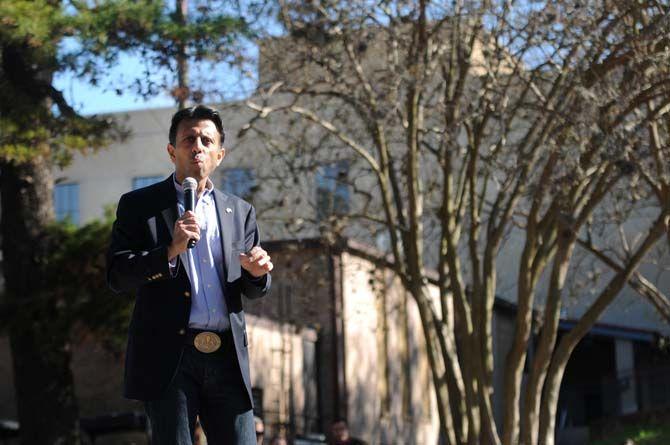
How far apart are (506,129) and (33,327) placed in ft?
28.9

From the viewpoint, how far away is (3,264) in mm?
19172

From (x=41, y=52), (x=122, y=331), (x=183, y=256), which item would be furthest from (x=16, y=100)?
(x=183, y=256)

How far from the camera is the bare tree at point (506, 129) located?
12359mm

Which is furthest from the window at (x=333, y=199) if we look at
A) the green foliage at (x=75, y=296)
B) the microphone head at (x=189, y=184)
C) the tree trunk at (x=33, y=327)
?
the microphone head at (x=189, y=184)

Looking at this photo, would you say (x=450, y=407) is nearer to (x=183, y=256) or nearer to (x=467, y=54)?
(x=467, y=54)

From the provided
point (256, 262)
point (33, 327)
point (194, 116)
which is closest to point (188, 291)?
point (256, 262)

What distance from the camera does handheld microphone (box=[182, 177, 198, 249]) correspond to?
171 inches

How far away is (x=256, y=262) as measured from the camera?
4.49 m

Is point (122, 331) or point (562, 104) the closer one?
point (562, 104)

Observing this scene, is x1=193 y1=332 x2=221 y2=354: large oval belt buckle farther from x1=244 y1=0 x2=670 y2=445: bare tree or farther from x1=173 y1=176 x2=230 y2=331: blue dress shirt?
x1=244 y1=0 x2=670 y2=445: bare tree

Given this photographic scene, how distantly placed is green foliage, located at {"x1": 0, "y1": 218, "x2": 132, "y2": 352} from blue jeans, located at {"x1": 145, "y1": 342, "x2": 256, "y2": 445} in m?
14.3

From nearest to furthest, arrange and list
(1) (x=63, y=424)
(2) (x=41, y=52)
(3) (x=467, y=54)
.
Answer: (3) (x=467, y=54), (2) (x=41, y=52), (1) (x=63, y=424)

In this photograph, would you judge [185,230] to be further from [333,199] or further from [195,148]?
[333,199]

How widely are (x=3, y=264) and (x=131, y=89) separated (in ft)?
18.5
